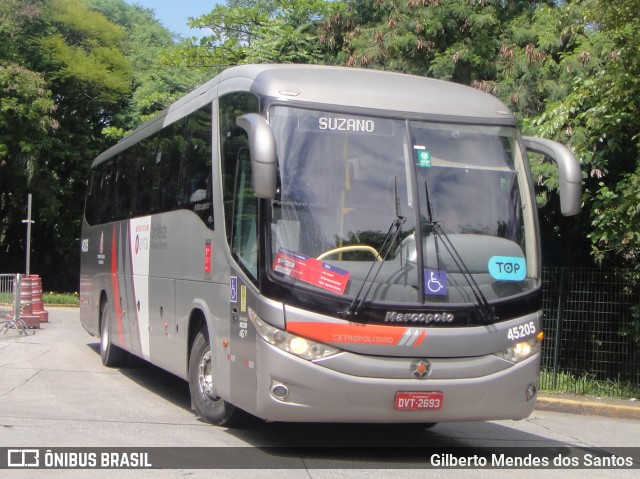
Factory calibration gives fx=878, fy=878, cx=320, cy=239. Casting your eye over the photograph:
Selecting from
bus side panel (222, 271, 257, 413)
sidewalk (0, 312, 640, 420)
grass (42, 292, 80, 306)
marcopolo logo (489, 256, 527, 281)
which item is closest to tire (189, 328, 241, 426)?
bus side panel (222, 271, 257, 413)

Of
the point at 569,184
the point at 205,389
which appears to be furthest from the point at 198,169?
the point at 569,184

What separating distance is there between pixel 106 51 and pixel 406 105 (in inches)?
1205

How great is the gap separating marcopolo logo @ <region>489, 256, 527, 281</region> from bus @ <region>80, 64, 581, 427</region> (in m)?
0.01

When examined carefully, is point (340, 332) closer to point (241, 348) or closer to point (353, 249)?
point (353, 249)

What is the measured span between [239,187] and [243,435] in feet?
8.43

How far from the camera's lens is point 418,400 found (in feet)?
24.8

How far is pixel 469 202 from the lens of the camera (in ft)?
26.4

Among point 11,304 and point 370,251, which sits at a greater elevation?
point 370,251

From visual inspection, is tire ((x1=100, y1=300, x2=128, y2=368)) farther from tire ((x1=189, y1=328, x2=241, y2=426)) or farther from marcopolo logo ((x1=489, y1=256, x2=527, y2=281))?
marcopolo logo ((x1=489, y1=256, x2=527, y2=281))

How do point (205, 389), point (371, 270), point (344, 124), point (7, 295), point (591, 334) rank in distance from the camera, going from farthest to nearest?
point (7, 295), point (591, 334), point (205, 389), point (344, 124), point (371, 270)

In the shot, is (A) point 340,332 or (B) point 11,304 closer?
(A) point 340,332

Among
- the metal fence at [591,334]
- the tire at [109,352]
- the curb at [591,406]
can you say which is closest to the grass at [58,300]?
the tire at [109,352]

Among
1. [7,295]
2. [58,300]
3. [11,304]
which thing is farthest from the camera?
[58,300]
